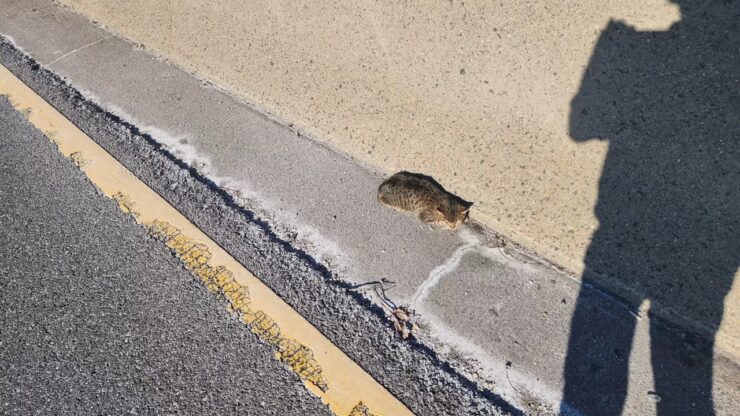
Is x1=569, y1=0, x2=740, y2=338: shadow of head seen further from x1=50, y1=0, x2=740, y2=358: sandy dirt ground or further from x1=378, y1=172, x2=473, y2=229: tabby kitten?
x1=378, y1=172, x2=473, y2=229: tabby kitten

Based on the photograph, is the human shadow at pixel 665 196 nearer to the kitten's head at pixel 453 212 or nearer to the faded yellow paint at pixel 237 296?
the kitten's head at pixel 453 212

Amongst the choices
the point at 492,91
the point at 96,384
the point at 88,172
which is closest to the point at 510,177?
the point at 492,91

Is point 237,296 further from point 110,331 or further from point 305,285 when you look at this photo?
point 110,331

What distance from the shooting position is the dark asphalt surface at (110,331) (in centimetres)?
280

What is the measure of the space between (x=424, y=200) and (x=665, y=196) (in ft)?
4.86

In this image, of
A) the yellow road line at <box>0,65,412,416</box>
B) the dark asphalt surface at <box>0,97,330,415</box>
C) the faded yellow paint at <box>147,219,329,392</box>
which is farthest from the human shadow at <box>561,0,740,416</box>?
the dark asphalt surface at <box>0,97,330,415</box>

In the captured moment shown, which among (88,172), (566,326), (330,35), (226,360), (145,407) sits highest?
(566,326)

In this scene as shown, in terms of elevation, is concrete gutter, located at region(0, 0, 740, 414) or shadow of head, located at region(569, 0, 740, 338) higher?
shadow of head, located at region(569, 0, 740, 338)

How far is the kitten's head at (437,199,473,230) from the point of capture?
3447mm

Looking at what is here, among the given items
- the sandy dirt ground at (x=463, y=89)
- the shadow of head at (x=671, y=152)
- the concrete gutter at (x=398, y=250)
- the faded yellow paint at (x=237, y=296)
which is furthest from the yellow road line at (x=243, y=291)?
the shadow of head at (x=671, y=152)

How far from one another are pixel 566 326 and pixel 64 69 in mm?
6012

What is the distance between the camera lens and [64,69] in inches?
228

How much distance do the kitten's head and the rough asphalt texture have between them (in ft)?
2.68

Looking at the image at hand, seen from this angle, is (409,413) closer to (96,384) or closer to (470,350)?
(470,350)
